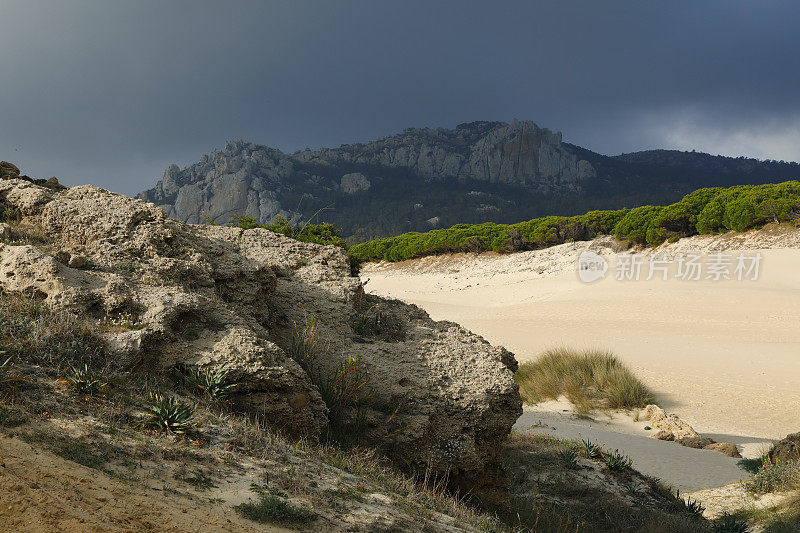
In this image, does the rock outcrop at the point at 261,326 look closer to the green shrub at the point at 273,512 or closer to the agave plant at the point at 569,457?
the green shrub at the point at 273,512

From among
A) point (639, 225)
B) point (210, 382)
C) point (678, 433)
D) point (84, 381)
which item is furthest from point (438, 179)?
point (84, 381)

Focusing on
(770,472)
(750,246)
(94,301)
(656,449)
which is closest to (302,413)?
(94,301)

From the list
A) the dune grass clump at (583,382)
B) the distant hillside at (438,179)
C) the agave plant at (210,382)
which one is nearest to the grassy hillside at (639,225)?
the dune grass clump at (583,382)

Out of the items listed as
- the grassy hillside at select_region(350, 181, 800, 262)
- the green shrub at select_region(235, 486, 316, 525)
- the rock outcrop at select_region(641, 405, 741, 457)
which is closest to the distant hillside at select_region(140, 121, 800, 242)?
the grassy hillside at select_region(350, 181, 800, 262)

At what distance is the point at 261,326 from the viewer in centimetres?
545

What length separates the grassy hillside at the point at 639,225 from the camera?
3322cm

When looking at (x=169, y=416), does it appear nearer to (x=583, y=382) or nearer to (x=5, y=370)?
(x=5, y=370)

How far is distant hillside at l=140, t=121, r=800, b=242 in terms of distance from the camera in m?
110

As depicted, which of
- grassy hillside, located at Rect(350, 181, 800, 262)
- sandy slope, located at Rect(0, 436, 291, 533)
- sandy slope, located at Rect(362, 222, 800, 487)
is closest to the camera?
sandy slope, located at Rect(0, 436, 291, 533)

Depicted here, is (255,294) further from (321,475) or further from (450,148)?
(450,148)

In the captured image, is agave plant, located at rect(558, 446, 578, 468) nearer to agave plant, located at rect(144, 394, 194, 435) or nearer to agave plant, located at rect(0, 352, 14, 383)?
agave plant, located at rect(144, 394, 194, 435)

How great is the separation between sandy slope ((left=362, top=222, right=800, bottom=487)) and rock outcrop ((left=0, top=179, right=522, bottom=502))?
7355 millimetres

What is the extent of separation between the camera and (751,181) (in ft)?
413

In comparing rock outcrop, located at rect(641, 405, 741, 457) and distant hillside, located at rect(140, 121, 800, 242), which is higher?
distant hillside, located at rect(140, 121, 800, 242)
